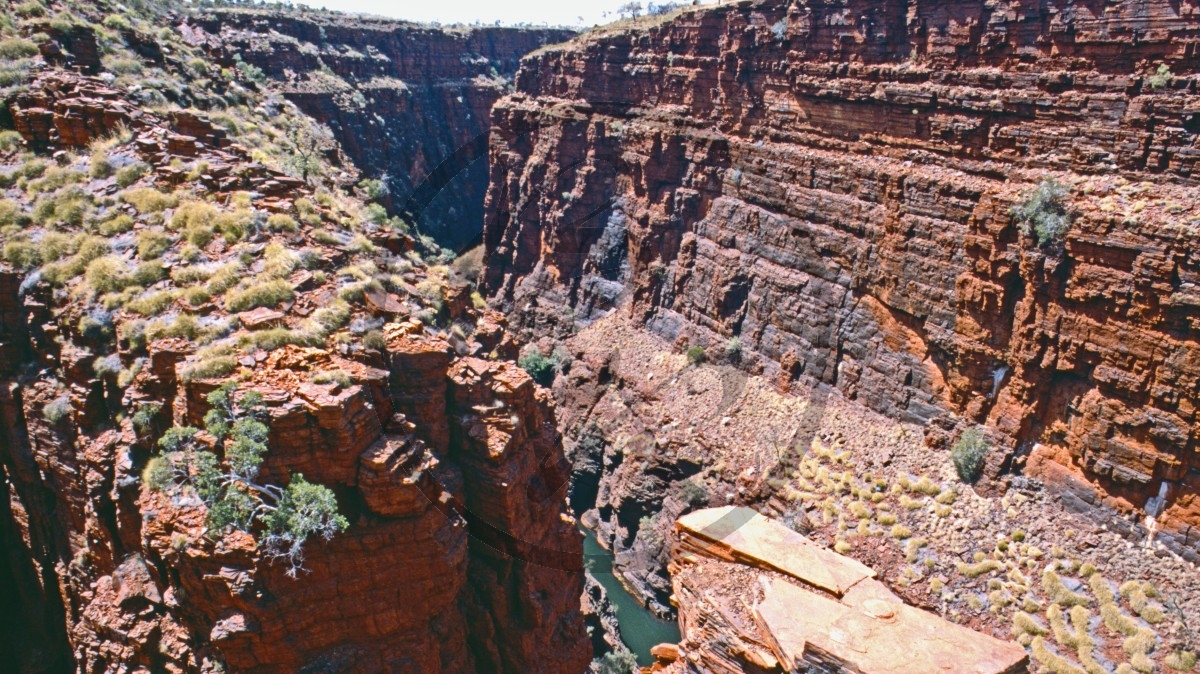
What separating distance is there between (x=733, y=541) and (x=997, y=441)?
1933 cm

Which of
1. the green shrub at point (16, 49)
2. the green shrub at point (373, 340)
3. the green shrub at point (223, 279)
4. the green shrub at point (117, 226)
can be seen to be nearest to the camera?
the green shrub at point (373, 340)

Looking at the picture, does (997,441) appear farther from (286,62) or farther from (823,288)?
(286,62)

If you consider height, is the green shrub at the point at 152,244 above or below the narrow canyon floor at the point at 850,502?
above

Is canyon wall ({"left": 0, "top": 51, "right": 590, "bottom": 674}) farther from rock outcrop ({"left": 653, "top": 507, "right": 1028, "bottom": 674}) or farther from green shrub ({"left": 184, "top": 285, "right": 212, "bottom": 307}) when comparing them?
rock outcrop ({"left": 653, "top": 507, "right": 1028, "bottom": 674})

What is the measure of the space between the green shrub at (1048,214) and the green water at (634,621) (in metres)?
22.3

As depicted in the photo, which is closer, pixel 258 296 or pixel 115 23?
pixel 258 296

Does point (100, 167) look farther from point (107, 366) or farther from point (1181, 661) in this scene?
point (1181, 661)

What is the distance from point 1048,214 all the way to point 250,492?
1132 inches

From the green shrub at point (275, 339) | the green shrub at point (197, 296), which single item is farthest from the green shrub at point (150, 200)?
the green shrub at point (275, 339)

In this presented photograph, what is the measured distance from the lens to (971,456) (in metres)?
33.3

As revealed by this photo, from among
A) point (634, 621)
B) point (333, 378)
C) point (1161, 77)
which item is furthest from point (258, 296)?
point (1161, 77)

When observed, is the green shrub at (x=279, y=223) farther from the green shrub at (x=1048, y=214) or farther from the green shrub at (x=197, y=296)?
the green shrub at (x=1048, y=214)

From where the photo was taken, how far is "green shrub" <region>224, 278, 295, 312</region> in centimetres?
1552

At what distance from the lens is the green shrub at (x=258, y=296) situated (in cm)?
1552
